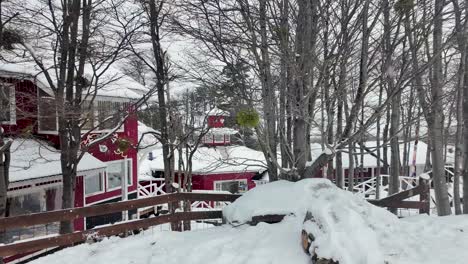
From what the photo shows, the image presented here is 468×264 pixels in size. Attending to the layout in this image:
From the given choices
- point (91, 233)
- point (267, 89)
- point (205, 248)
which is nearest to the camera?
point (205, 248)

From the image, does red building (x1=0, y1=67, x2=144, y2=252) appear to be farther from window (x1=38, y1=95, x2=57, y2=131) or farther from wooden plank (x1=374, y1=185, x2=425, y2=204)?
wooden plank (x1=374, y1=185, x2=425, y2=204)

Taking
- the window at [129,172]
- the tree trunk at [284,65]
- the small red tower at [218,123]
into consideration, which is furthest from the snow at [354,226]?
the window at [129,172]

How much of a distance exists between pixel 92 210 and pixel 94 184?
11223 millimetres

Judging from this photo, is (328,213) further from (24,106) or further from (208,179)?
(208,179)

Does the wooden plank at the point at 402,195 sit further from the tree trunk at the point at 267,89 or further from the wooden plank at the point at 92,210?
the wooden plank at the point at 92,210

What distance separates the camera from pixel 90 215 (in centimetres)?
591

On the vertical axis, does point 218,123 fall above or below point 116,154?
above

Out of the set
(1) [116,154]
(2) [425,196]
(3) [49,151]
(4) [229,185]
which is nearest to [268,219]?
(2) [425,196]

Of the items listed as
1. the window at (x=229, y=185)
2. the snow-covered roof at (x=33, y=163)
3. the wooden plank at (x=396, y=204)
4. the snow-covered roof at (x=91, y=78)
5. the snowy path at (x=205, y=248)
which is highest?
the snow-covered roof at (x=91, y=78)

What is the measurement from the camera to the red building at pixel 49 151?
31.9 ft

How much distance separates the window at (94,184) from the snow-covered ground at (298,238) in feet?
34.2

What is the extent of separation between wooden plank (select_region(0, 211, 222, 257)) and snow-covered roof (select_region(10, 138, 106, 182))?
524 cm

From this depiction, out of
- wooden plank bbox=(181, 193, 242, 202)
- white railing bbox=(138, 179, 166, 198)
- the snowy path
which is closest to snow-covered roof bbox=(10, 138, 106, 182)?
the snowy path

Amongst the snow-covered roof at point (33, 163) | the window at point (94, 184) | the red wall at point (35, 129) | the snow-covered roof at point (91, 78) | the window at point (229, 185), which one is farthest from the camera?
the window at point (229, 185)
